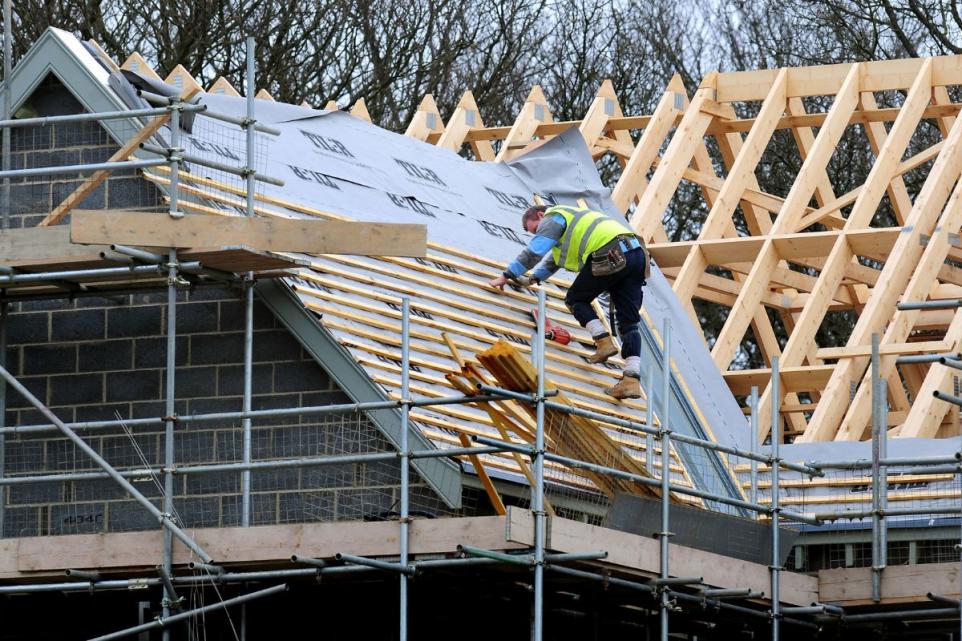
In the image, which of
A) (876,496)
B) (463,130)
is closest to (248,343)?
(876,496)

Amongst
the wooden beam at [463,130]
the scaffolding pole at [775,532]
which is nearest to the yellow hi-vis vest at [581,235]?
the scaffolding pole at [775,532]

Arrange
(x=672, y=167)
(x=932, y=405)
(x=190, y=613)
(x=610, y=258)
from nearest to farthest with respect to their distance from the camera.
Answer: (x=190, y=613) < (x=610, y=258) < (x=932, y=405) < (x=672, y=167)

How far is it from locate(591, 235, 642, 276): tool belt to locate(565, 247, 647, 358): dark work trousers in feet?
0.20

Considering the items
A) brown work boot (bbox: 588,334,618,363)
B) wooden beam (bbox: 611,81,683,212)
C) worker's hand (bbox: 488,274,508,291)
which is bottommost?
brown work boot (bbox: 588,334,618,363)

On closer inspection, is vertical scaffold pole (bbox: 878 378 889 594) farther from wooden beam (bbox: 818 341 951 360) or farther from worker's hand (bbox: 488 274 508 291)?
worker's hand (bbox: 488 274 508 291)

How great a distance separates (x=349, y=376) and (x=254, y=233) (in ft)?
3.59

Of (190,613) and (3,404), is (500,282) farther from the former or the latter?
(190,613)

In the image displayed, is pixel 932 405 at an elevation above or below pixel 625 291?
below

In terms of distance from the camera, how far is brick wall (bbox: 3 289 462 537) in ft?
47.4

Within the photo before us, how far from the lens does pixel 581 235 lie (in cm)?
1614

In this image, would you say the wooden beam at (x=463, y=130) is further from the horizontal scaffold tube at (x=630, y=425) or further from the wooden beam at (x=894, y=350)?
the horizontal scaffold tube at (x=630, y=425)

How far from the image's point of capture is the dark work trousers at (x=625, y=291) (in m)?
16.2

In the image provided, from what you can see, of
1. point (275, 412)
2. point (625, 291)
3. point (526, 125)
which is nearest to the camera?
point (275, 412)

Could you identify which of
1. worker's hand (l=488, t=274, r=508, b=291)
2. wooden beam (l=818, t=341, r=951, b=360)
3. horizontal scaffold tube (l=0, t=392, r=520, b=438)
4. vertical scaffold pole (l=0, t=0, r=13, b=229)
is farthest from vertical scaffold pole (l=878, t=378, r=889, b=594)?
vertical scaffold pole (l=0, t=0, r=13, b=229)
